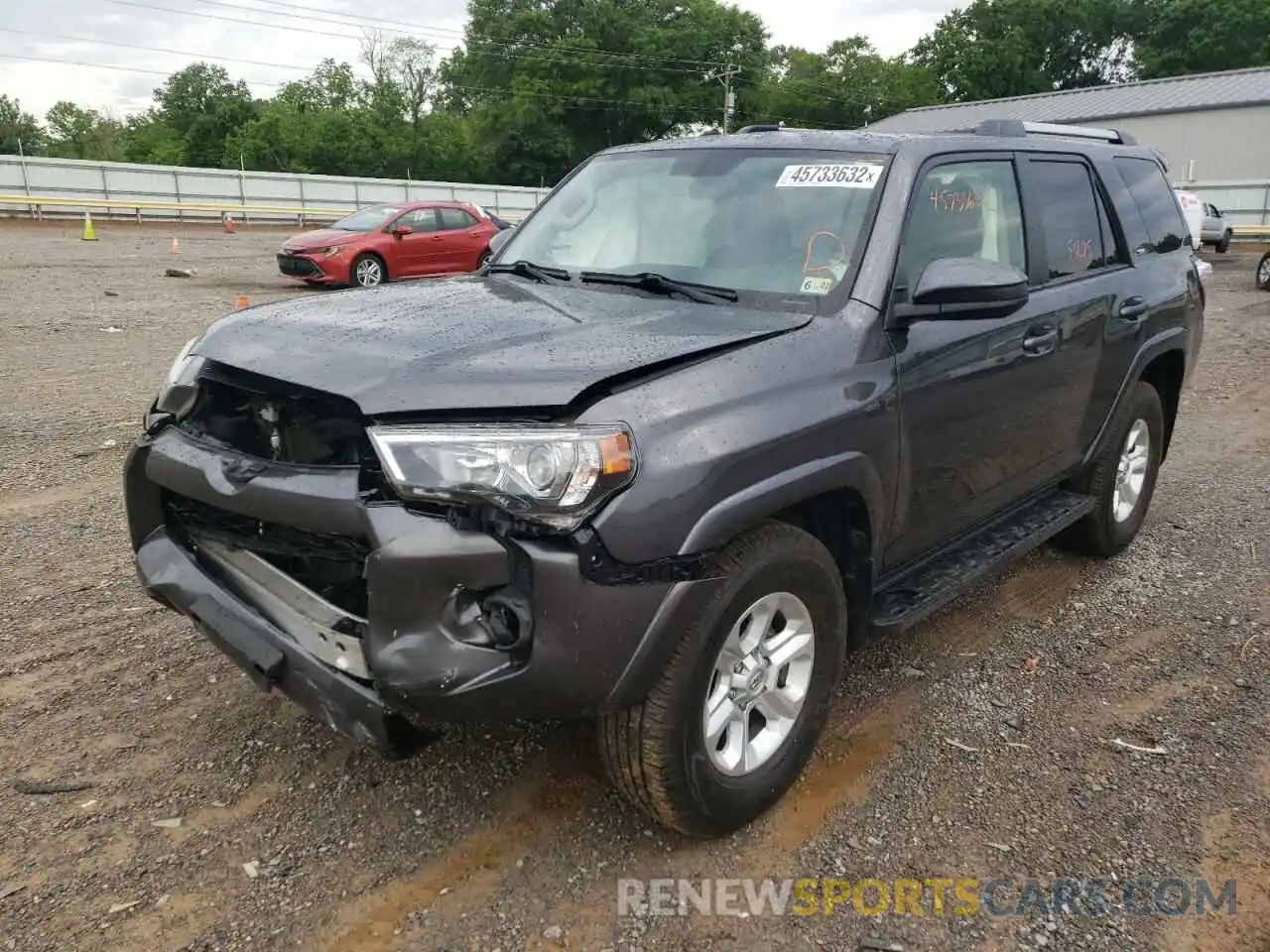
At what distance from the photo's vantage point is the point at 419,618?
7.55ft

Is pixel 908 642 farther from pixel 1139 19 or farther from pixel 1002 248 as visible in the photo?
pixel 1139 19

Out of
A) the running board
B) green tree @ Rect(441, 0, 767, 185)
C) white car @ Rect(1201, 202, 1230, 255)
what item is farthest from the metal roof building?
the running board

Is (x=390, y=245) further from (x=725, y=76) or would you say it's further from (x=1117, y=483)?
(x=725, y=76)

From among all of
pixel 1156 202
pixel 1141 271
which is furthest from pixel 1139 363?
pixel 1156 202

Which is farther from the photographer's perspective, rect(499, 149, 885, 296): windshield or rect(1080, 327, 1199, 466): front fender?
rect(1080, 327, 1199, 466): front fender

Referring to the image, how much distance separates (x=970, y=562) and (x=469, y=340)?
206cm

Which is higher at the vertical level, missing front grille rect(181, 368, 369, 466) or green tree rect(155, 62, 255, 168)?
green tree rect(155, 62, 255, 168)

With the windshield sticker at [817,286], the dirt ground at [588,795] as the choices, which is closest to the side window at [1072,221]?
the windshield sticker at [817,286]

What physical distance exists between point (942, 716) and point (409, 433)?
7.25ft

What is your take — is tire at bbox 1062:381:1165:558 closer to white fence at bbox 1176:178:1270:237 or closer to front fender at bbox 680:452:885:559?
front fender at bbox 680:452:885:559

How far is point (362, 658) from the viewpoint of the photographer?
8.04ft

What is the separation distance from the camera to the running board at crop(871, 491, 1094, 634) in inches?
129

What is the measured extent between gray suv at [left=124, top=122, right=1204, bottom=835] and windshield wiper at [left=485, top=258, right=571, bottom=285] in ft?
0.05

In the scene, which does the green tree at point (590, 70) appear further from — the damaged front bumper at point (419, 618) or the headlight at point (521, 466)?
the headlight at point (521, 466)
